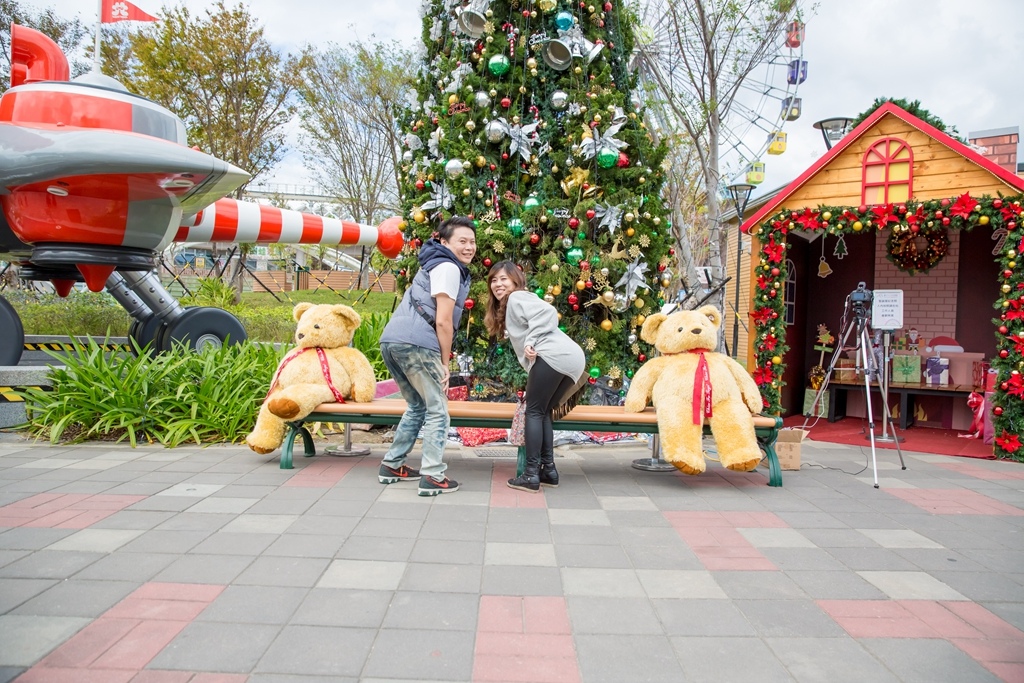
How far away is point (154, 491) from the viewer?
4.49m

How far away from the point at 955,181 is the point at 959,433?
315 cm

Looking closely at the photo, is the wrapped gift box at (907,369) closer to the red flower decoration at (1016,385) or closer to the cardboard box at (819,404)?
the cardboard box at (819,404)

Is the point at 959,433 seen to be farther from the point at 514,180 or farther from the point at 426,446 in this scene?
the point at 426,446

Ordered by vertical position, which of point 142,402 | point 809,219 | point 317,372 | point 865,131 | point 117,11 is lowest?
point 142,402

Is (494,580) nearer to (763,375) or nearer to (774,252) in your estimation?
(763,375)

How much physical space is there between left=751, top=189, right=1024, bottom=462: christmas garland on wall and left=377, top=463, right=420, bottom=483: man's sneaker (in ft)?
13.7

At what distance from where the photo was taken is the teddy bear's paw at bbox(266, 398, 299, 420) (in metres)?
4.96

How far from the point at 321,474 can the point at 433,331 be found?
1.54 m

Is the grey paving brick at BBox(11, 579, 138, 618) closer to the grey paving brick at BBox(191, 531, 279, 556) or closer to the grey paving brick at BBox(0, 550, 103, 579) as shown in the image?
the grey paving brick at BBox(0, 550, 103, 579)

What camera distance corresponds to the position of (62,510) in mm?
4020

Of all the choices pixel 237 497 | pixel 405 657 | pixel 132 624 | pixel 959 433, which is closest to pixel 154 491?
pixel 237 497

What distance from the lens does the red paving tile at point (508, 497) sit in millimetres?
4375

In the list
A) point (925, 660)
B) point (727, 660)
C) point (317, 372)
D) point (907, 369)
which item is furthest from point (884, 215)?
A: point (727, 660)

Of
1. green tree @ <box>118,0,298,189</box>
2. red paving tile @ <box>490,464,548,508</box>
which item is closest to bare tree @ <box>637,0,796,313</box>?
red paving tile @ <box>490,464,548,508</box>
